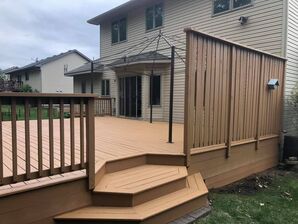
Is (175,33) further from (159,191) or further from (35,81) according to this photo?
(35,81)

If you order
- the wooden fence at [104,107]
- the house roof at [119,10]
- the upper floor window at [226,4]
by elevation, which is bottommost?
the wooden fence at [104,107]

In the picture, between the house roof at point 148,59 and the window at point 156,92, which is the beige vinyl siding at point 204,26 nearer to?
the window at point 156,92

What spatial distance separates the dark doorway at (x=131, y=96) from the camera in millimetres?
11234

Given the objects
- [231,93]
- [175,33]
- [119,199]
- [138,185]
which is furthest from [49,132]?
[175,33]

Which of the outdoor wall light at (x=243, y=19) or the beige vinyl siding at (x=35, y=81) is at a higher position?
the outdoor wall light at (x=243, y=19)

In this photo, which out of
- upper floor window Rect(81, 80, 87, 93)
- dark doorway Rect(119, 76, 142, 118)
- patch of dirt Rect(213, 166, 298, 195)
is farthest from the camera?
upper floor window Rect(81, 80, 87, 93)

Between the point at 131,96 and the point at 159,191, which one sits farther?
the point at 131,96

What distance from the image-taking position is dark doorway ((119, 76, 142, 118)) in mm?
11234

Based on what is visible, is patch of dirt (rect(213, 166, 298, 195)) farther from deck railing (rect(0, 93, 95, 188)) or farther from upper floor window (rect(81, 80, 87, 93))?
upper floor window (rect(81, 80, 87, 93))

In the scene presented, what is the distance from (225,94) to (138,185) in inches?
93.9

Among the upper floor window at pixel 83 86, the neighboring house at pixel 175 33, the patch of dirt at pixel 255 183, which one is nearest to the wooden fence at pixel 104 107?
the neighboring house at pixel 175 33

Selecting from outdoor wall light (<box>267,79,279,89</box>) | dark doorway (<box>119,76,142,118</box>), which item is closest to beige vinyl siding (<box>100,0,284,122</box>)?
dark doorway (<box>119,76,142,118</box>)

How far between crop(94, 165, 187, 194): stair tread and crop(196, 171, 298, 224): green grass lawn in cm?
66

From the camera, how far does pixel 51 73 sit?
2562cm
